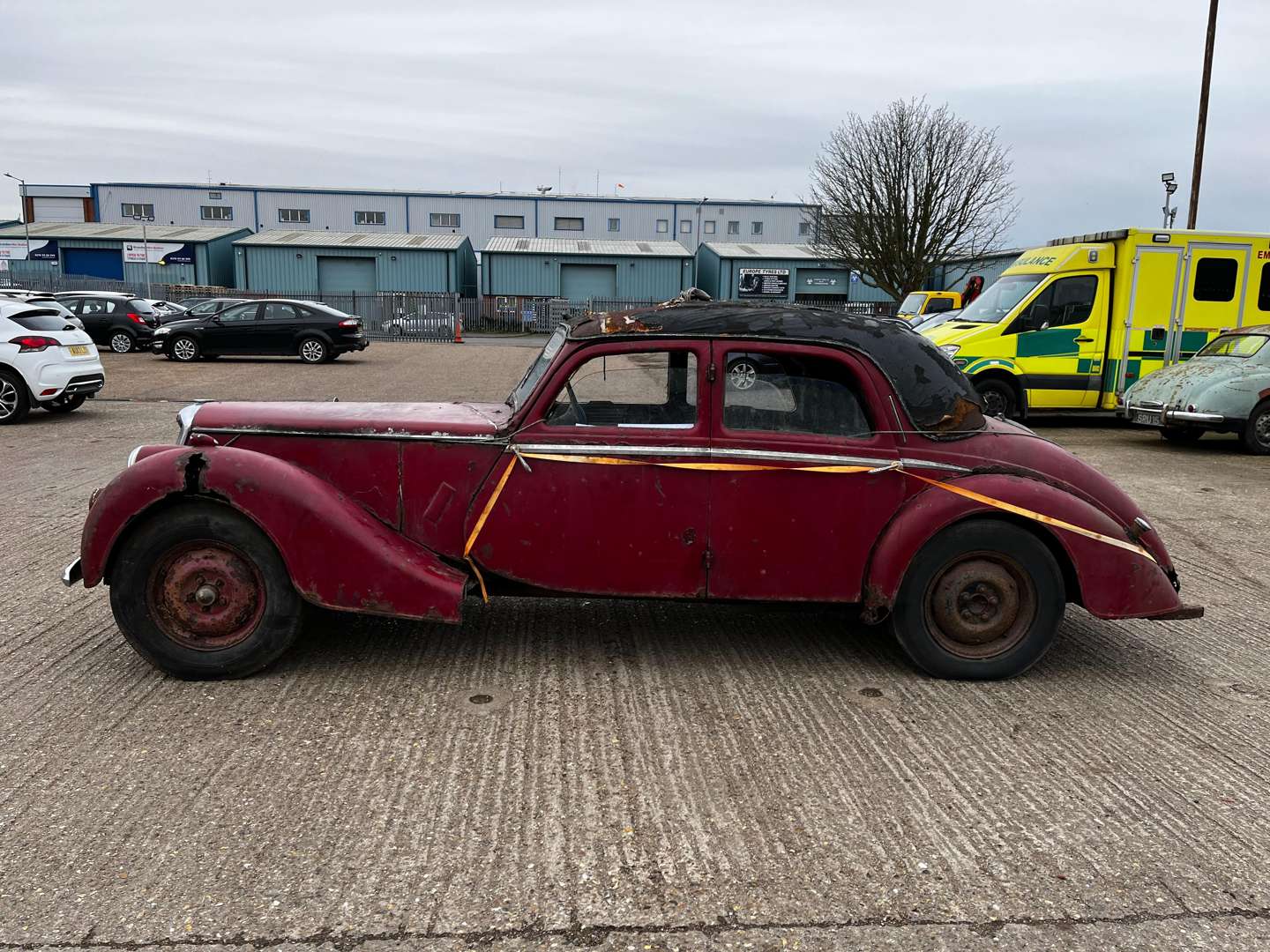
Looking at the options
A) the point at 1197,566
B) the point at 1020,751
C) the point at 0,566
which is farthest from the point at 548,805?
the point at 1197,566

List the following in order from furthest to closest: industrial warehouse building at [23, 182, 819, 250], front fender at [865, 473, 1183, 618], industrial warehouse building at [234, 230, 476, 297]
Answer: industrial warehouse building at [23, 182, 819, 250] → industrial warehouse building at [234, 230, 476, 297] → front fender at [865, 473, 1183, 618]

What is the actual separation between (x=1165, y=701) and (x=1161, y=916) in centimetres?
177

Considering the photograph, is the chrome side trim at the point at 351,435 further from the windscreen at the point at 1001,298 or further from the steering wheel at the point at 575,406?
the windscreen at the point at 1001,298

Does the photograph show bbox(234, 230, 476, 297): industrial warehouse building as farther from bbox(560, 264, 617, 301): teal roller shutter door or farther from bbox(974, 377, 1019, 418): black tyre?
bbox(974, 377, 1019, 418): black tyre

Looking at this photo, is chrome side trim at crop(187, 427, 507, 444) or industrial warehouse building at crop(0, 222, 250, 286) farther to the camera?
industrial warehouse building at crop(0, 222, 250, 286)

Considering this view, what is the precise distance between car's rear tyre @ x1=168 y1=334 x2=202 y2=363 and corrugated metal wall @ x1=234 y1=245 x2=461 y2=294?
26067 mm

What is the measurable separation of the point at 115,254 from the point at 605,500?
180 ft

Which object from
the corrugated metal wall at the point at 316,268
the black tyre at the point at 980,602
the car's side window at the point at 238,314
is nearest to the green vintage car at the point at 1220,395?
the black tyre at the point at 980,602

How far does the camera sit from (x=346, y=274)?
47.8 metres

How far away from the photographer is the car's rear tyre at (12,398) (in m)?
11.9

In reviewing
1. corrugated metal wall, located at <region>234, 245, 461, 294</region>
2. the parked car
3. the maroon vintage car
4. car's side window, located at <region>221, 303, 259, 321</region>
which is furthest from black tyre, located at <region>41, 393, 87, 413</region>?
corrugated metal wall, located at <region>234, 245, 461, 294</region>

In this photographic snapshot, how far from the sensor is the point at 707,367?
421 centimetres

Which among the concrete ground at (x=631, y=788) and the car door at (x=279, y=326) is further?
the car door at (x=279, y=326)

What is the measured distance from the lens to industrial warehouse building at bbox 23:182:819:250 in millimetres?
60594
